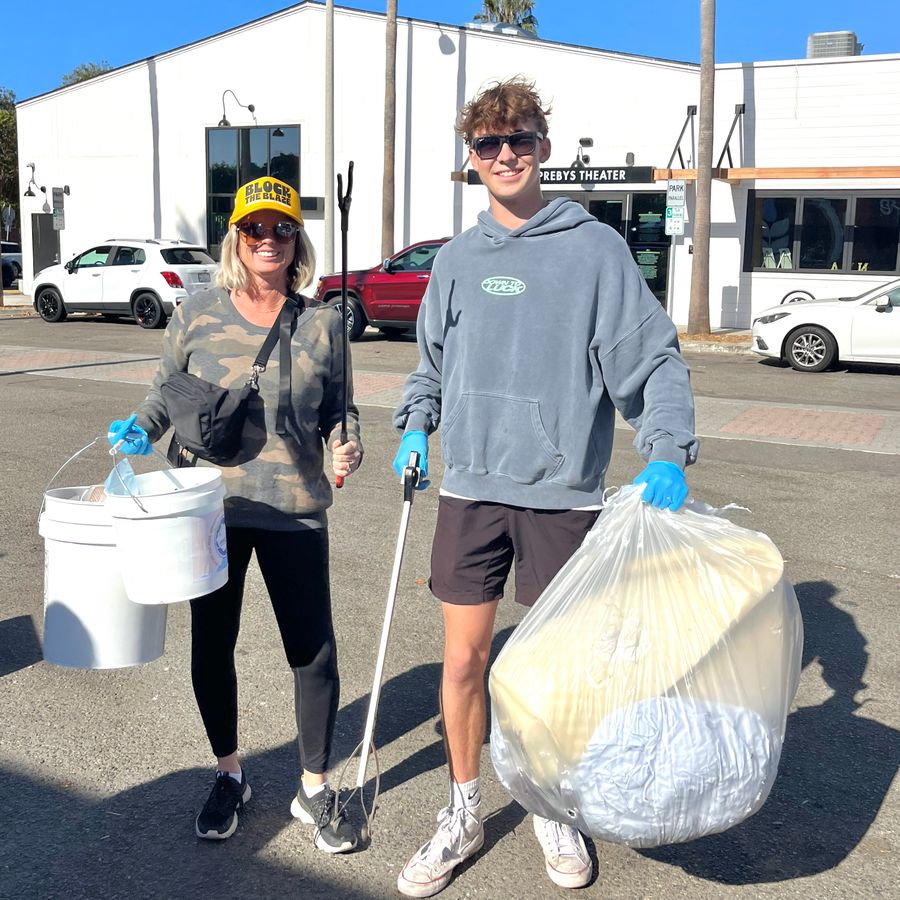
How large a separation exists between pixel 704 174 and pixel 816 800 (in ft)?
55.4

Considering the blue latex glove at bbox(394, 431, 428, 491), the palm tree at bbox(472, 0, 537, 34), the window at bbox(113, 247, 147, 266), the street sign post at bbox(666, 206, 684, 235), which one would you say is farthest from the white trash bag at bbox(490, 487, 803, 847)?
the palm tree at bbox(472, 0, 537, 34)

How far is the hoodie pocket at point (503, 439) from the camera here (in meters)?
2.66

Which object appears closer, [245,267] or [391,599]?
[391,599]

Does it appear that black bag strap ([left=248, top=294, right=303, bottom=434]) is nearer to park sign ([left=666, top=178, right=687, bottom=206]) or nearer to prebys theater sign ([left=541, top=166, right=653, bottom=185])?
park sign ([left=666, top=178, right=687, bottom=206])

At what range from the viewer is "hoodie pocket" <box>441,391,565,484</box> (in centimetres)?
266

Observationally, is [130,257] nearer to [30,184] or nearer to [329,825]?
[30,184]

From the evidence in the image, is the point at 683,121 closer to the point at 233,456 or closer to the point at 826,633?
the point at 826,633

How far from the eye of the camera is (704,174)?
1862 centimetres

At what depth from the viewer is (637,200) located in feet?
71.3

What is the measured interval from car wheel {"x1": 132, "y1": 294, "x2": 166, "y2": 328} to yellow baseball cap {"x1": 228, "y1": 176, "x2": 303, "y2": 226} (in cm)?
1775

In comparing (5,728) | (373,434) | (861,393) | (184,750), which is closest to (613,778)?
(184,750)

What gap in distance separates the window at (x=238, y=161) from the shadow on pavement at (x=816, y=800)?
23.3 metres

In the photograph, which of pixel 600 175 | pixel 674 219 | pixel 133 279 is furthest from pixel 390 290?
pixel 600 175

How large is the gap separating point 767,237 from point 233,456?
1965 centimetres
